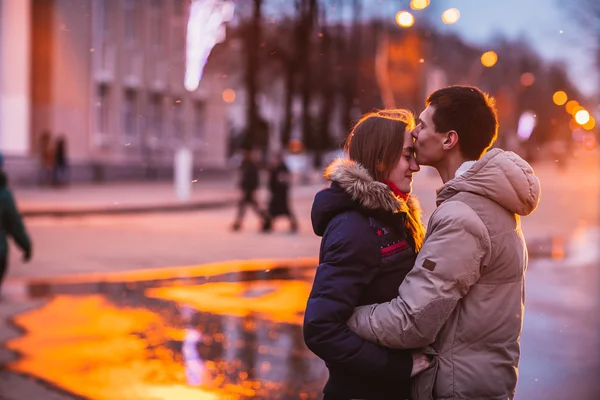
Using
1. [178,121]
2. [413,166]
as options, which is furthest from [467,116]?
[178,121]

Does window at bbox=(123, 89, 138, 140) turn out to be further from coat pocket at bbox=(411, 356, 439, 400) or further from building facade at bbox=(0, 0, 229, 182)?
coat pocket at bbox=(411, 356, 439, 400)

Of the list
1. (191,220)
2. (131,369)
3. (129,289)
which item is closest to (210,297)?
(129,289)

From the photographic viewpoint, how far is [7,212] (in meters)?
8.48

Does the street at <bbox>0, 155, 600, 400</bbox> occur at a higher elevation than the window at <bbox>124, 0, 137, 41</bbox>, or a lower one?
lower

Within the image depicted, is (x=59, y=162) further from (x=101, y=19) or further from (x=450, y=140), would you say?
(x=450, y=140)

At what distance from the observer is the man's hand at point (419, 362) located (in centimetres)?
279

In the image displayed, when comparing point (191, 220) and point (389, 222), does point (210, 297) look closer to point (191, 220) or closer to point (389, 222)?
point (389, 222)

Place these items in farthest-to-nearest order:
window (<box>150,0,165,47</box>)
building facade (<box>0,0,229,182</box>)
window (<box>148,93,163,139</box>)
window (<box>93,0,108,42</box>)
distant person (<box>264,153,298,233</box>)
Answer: window (<box>148,93,163,139</box>), window (<box>150,0,165,47</box>), window (<box>93,0,108,42</box>), building facade (<box>0,0,229,182</box>), distant person (<box>264,153,298,233</box>)

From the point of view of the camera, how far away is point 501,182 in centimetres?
277

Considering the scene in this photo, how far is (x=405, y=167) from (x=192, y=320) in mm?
5992

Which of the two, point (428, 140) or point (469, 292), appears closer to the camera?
point (469, 292)

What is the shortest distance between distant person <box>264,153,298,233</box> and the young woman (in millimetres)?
15833

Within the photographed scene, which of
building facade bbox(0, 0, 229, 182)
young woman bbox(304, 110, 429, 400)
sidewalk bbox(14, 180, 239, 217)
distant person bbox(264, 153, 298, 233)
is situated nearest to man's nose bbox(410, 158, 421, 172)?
young woman bbox(304, 110, 429, 400)

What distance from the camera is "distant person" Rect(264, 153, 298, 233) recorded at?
18797 millimetres
